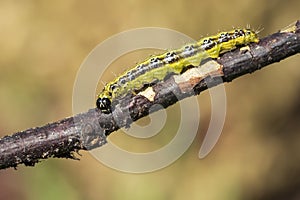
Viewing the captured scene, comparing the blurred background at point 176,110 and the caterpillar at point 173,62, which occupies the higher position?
the blurred background at point 176,110

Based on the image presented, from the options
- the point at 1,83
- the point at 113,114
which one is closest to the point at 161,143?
the point at 1,83

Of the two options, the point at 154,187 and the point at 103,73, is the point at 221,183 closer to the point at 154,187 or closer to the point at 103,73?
the point at 154,187

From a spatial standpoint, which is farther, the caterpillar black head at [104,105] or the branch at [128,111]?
the caterpillar black head at [104,105]

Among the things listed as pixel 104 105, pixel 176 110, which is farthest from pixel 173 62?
pixel 176 110

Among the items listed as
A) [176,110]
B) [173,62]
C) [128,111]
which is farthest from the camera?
[176,110]

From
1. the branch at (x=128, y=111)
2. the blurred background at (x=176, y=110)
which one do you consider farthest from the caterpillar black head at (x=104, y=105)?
the blurred background at (x=176, y=110)

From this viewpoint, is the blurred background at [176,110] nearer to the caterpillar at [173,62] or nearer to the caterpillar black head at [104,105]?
the caterpillar at [173,62]

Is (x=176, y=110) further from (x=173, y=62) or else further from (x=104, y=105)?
(x=104, y=105)
